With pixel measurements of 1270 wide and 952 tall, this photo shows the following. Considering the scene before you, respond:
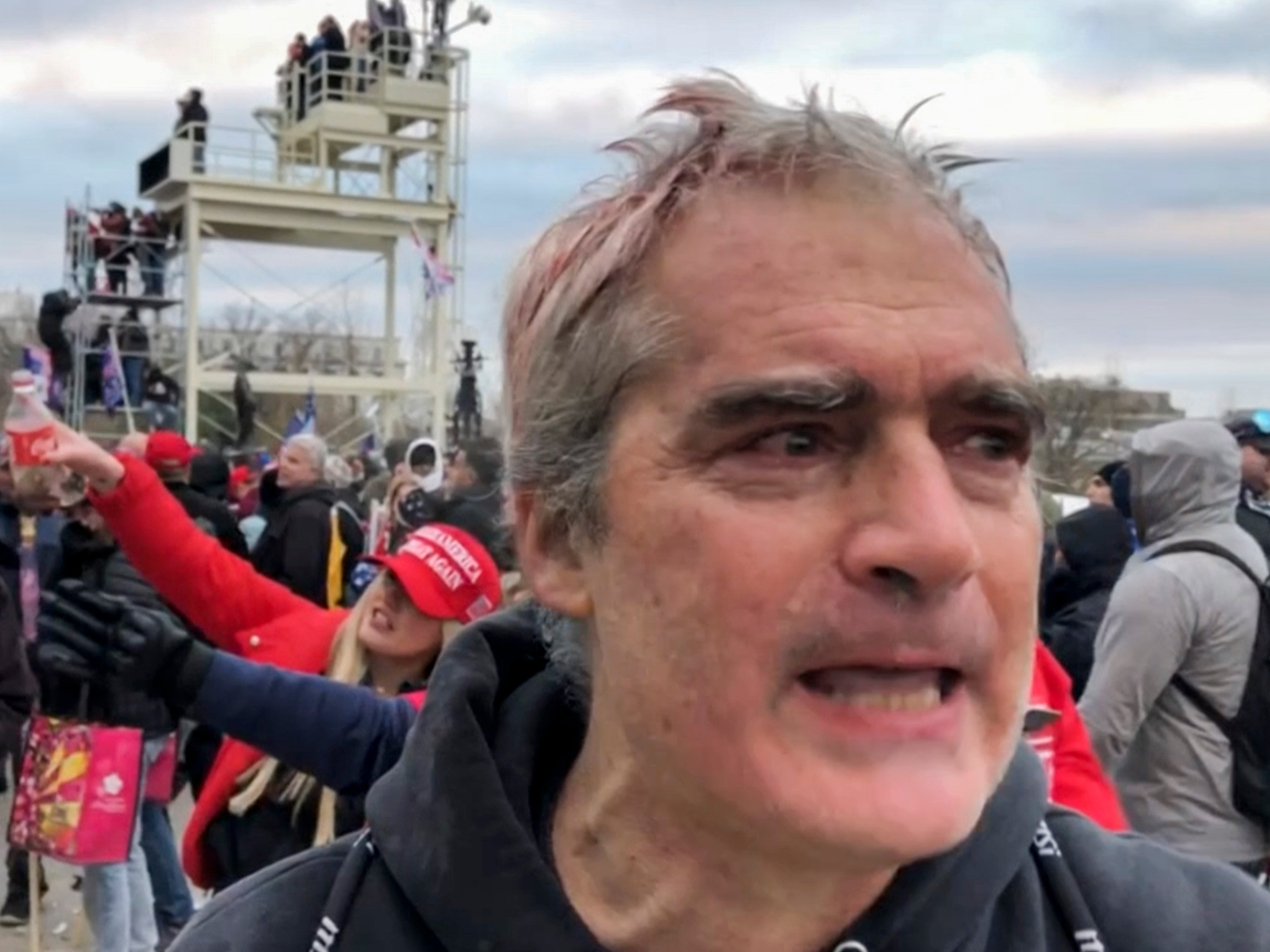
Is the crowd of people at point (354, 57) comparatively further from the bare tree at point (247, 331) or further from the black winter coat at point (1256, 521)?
the black winter coat at point (1256, 521)

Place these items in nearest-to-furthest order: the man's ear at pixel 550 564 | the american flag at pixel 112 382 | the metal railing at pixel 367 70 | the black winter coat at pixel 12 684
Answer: the man's ear at pixel 550 564
the black winter coat at pixel 12 684
the american flag at pixel 112 382
the metal railing at pixel 367 70

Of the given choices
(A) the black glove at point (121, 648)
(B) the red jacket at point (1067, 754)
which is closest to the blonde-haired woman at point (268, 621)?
(A) the black glove at point (121, 648)

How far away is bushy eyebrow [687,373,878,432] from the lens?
1.38 m

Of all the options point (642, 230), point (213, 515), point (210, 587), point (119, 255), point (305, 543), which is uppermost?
point (119, 255)

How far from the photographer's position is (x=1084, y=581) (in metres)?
6.41

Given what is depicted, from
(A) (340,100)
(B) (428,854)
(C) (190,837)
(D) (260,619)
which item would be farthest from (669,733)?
(A) (340,100)

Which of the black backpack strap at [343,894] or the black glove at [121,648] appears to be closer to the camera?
the black backpack strap at [343,894]

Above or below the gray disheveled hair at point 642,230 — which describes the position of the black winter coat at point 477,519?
below

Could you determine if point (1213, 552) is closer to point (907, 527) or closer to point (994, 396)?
point (994, 396)

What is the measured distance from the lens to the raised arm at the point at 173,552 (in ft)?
13.6

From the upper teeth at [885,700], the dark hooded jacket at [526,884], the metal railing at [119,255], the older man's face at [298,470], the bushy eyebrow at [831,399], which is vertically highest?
the metal railing at [119,255]

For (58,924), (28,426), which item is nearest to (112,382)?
(58,924)

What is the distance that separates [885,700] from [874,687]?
14 millimetres

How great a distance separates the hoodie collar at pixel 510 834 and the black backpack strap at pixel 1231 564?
304 centimetres
